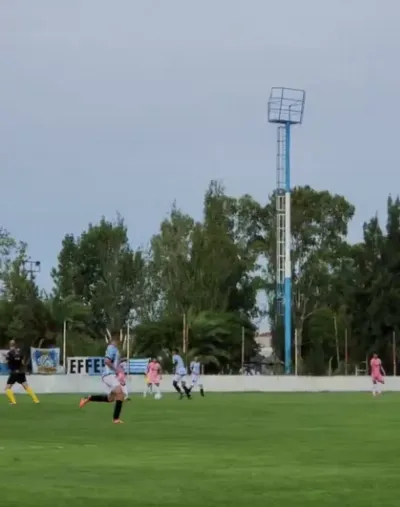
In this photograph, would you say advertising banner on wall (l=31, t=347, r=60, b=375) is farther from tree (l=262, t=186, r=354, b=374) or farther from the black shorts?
tree (l=262, t=186, r=354, b=374)

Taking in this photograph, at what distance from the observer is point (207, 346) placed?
9712 cm

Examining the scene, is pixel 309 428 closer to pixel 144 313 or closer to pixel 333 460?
pixel 333 460

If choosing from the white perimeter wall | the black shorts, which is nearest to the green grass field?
the black shorts

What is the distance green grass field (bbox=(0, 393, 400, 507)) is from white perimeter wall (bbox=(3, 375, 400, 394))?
31755 millimetres

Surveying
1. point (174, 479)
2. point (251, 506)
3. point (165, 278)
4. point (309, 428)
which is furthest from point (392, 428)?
point (165, 278)

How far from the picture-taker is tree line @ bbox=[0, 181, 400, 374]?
94.4 meters

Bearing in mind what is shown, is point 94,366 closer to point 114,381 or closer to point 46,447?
point 114,381

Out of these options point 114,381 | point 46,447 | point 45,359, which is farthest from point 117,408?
point 45,359

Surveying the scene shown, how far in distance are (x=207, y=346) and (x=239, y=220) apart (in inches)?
697

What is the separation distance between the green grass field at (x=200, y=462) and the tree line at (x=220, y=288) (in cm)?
6452

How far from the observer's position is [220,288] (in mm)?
103062

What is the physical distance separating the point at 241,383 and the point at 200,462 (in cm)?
4990

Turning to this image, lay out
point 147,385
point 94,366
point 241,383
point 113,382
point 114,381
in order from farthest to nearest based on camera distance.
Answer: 1. point 94,366
2. point 241,383
3. point 147,385
4. point 113,382
5. point 114,381

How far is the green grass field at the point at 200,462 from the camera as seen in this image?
12.4 metres
